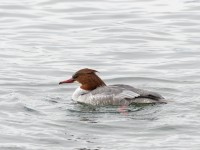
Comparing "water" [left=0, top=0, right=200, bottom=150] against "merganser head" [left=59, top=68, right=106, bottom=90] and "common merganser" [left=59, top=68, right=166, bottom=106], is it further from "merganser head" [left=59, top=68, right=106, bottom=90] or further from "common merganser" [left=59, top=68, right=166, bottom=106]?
"merganser head" [left=59, top=68, right=106, bottom=90]

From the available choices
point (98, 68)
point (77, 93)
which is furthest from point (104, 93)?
point (98, 68)

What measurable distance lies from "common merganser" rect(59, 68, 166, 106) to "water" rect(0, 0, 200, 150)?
181 mm

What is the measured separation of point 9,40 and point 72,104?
5.73 metres

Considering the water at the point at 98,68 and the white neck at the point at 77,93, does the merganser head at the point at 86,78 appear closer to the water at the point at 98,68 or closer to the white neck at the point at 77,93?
the white neck at the point at 77,93

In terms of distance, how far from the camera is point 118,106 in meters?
15.0

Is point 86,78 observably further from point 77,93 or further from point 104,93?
point 104,93

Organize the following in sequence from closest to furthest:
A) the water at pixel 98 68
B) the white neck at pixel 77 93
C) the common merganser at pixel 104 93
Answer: the water at pixel 98 68 < the common merganser at pixel 104 93 < the white neck at pixel 77 93

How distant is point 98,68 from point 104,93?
9.34ft

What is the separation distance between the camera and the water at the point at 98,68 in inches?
499

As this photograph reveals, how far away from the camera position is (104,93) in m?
15.1

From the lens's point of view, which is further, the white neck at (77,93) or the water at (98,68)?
the white neck at (77,93)

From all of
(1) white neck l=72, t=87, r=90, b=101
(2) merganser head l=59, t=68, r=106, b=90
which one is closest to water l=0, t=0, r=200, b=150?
(1) white neck l=72, t=87, r=90, b=101

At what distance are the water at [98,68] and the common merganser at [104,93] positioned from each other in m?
0.18

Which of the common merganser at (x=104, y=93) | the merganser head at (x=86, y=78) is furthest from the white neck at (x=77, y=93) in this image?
the merganser head at (x=86, y=78)
